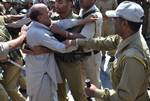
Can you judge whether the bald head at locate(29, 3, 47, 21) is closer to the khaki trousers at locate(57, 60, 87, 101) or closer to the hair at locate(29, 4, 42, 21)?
the hair at locate(29, 4, 42, 21)

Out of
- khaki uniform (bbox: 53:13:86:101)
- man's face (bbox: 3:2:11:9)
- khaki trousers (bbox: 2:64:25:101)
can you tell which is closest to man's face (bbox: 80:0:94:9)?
khaki uniform (bbox: 53:13:86:101)

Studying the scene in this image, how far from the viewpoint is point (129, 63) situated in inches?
135

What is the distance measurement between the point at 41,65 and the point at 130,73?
172 centimetres

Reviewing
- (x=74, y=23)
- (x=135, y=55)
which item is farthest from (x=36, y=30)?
(x=135, y=55)

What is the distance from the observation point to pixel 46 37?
4734mm

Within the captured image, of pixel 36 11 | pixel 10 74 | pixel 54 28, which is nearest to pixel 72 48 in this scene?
pixel 54 28

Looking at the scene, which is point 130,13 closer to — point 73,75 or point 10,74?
point 73,75

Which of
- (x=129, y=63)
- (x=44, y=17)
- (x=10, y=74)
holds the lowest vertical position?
(x=10, y=74)

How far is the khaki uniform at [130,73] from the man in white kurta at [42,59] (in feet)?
3.94

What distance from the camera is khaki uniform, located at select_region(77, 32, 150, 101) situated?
3422 mm

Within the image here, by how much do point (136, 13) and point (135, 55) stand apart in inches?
15.4

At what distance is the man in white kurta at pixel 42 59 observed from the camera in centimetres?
476

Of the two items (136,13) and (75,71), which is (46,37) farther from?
(136,13)

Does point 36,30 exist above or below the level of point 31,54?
above
